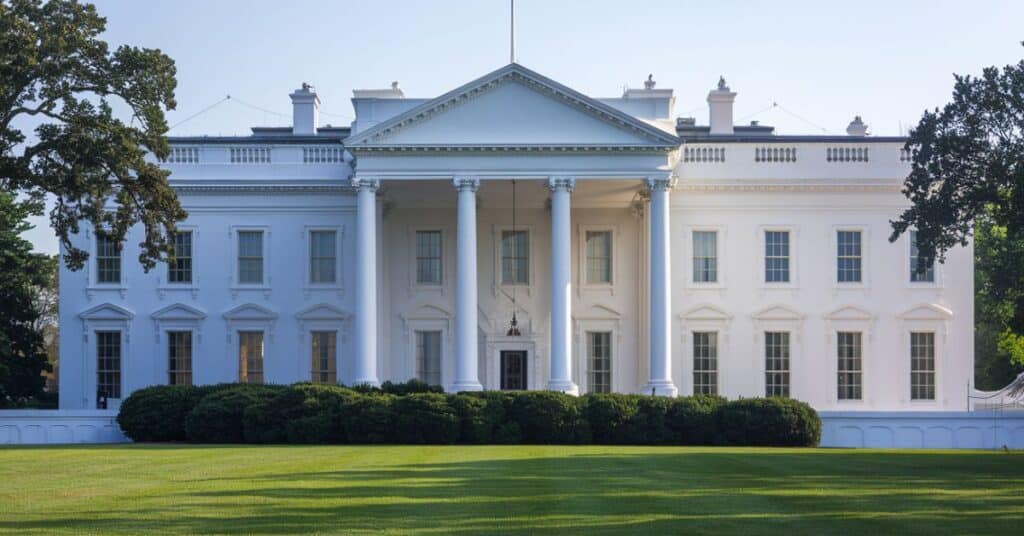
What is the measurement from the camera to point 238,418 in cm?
3647

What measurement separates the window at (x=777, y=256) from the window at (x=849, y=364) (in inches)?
120

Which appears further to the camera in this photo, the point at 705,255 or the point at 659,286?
the point at 705,255

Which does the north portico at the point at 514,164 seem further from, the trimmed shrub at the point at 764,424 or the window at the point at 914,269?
the window at the point at 914,269

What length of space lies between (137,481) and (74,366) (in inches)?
1055

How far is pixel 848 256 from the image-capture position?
1833 inches

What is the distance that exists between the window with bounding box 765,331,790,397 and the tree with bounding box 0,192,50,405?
2826 cm

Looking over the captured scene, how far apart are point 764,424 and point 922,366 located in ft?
40.1

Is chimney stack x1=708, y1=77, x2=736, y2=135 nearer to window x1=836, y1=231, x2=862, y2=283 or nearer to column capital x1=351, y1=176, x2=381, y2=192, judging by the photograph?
window x1=836, y1=231, x2=862, y2=283

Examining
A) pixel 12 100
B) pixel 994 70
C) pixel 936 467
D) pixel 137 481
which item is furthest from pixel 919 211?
pixel 12 100

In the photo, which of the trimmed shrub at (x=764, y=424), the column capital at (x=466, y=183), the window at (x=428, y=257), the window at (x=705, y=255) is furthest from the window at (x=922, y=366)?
the window at (x=428, y=257)

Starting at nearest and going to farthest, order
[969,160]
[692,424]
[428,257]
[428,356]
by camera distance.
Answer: [969,160] → [692,424] → [428,356] → [428,257]

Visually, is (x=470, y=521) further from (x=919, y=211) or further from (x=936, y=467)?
(x=919, y=211)

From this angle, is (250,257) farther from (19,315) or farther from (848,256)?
(848,256)

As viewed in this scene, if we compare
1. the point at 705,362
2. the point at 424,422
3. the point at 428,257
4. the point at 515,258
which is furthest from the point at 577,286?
the point at 424,422
